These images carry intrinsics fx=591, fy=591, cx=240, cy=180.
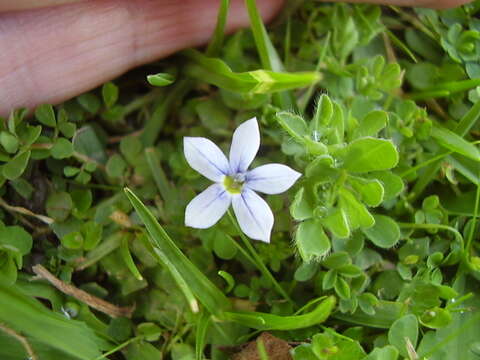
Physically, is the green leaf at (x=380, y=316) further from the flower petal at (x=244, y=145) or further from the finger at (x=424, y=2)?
the finger at (x=424, y=2)

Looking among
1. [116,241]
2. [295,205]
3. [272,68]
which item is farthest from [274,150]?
[116,241]

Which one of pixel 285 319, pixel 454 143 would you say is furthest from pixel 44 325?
pixel 454 143

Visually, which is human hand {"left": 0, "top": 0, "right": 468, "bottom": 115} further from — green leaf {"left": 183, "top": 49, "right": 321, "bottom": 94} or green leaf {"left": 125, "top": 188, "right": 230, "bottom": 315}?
green leaf {"left": 125, "top": 188, "right": 230, "bottom": 315}

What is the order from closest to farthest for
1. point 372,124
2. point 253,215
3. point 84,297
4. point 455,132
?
1. point 253,215
2. point 372,124
3. point 84,297
4. point 455,132

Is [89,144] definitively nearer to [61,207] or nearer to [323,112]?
[61,207]

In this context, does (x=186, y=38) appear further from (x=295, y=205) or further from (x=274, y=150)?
(x=295, y=205)
